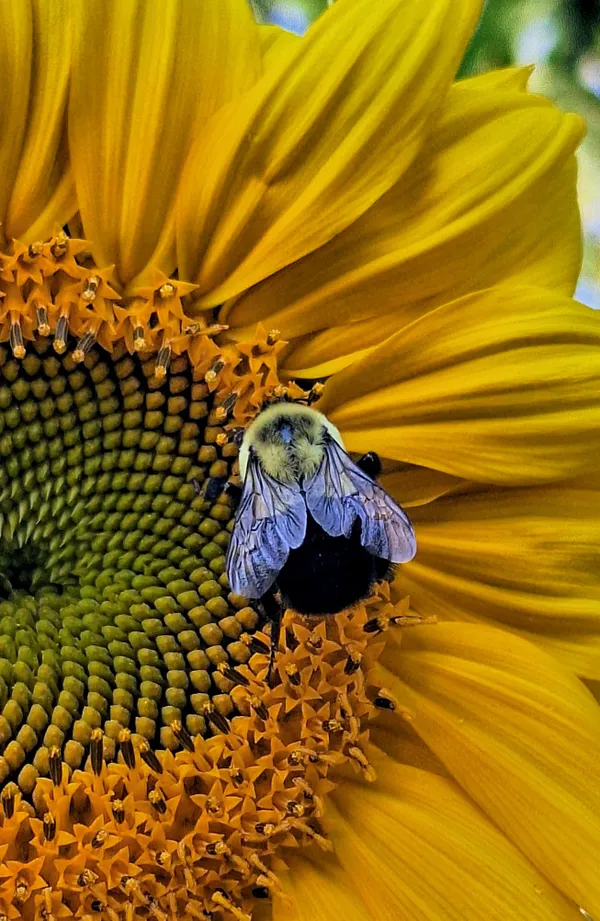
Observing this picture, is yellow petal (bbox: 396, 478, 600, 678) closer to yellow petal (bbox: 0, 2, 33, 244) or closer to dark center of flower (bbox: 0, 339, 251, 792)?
dark center of flower (bbox: 0, 339, 251, 792)

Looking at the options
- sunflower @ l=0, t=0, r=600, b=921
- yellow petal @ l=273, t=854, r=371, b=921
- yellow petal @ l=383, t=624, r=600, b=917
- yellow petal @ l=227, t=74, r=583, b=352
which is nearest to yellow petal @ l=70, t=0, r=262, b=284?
sunflower @ l=0, t=0, r=600, b=921

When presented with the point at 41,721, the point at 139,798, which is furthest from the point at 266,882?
the point at 41,721

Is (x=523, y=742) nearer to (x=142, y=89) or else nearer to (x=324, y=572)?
(x=324, y=572)

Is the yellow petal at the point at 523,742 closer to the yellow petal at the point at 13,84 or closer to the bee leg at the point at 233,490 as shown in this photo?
the bee leg at the point at 233,490

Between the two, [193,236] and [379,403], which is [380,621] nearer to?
[379,403]

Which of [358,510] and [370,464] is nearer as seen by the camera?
[358,510]

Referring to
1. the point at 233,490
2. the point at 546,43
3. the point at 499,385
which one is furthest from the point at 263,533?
the point at 546,43

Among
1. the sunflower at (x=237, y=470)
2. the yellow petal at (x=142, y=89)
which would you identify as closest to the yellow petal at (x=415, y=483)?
the sunflower at (x=237, y=470)
